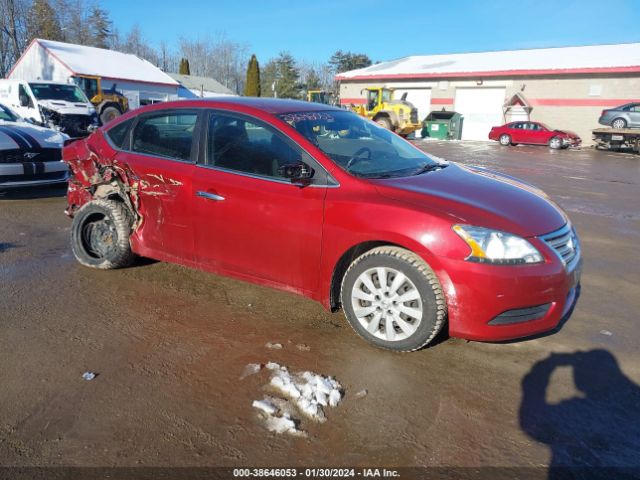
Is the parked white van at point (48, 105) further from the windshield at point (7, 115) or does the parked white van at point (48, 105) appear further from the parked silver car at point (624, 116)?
the parked silver car at point (624, 116)

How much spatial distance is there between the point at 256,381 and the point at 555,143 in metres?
25.9

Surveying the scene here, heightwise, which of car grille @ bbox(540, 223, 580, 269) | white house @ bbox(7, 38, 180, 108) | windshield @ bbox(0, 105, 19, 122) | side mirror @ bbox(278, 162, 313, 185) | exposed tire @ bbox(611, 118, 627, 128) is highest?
white house @ bbox(7, 38, 180, 108)

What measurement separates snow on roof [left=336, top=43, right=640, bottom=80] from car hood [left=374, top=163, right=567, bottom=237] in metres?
28.2

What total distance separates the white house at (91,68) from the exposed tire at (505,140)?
2351 cm

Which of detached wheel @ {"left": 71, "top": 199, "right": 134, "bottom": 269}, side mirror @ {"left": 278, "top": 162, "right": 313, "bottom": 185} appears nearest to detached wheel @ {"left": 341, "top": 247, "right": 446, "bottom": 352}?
side mirror @ {"left": 278, "top": 162, "right": 313, "bottom": 185}

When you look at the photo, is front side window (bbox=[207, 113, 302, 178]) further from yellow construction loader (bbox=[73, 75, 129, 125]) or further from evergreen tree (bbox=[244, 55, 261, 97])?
evergreen tree (bbox=[244, 55, 261, 97])

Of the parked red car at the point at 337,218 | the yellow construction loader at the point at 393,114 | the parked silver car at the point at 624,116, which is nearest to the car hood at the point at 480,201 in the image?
the parked red car at the point at 337,218

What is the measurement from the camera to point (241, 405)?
2768 mm

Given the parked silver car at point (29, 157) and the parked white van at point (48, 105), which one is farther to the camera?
the parked white van at point (48, 105)

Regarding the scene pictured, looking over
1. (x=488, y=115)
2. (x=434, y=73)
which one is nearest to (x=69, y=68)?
(x=434, y=73)

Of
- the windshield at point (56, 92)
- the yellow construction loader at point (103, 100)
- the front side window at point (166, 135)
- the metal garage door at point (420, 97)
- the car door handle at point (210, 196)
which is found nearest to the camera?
the car door handle at point (210, 196)

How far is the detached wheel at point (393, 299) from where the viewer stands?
3.12m

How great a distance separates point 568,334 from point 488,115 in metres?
30.8

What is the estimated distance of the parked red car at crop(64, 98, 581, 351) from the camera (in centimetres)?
305
